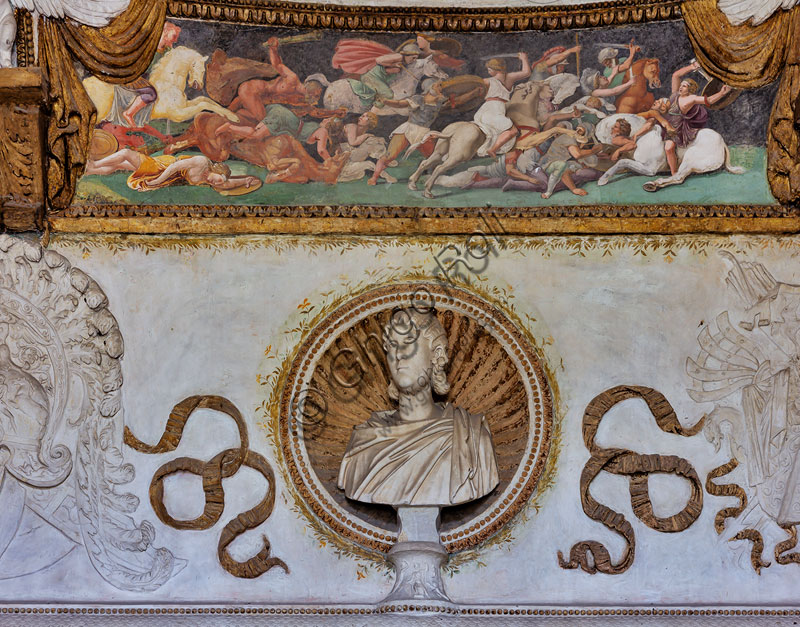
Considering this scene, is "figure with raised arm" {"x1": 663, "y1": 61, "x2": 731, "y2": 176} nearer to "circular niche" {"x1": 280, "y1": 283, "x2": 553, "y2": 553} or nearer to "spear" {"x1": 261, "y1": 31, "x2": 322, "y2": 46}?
"circular niche" {"x1": 280, "y1": 283, "x2": 553, "y2": 553}

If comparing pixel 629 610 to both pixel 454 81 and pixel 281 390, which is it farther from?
pixel 454 81

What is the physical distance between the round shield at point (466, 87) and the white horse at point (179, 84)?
5.10ft

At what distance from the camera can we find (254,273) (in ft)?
37.0

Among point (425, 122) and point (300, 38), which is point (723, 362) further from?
point (300, 38)

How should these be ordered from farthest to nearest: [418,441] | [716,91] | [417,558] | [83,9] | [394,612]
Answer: [716,91] < [83,9] < [418,441] < [417,558] < [394,612]

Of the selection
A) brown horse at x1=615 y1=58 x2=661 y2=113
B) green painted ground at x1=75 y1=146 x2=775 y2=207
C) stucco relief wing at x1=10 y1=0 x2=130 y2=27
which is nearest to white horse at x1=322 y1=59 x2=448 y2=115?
green painted ground at x1=75 y1=146 x2=775 y2=207

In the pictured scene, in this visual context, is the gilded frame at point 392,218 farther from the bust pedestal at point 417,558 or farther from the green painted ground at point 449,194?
the bust pedestal at point 417,558

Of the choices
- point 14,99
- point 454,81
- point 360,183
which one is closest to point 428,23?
point 454,81

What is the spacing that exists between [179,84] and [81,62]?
70 centimetres

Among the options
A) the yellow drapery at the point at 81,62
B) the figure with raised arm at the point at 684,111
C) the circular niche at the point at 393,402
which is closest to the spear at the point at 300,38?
the yellow drapery at the point at 81,62

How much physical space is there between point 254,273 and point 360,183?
1.01 metres

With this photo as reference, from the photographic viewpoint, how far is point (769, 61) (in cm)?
1137

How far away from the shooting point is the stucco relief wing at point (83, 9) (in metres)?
11.2

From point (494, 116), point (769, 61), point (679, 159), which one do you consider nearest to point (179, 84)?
point (494, 116)
